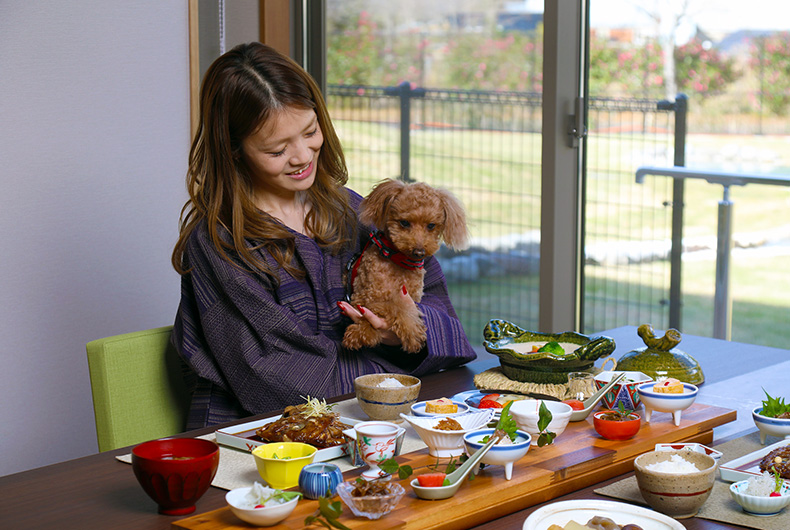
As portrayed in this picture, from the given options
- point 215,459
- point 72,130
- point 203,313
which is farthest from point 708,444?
point 72,130

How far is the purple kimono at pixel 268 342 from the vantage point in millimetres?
1688

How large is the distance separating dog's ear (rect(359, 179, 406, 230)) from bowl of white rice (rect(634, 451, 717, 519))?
0.82m

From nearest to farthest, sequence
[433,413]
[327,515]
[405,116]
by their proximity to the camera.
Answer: [327,515] → [433,413] → [405,116]

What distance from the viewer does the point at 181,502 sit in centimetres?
104

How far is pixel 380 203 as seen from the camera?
1.71 m

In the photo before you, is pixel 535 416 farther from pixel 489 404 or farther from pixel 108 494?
pixel 108 494

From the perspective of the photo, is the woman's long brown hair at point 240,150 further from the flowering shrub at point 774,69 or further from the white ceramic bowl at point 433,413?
the flowering shrub at point 774,69

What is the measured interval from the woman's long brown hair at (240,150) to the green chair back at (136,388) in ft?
0.64

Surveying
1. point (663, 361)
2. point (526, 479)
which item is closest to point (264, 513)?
point (526, 479)

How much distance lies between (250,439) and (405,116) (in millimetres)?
2061

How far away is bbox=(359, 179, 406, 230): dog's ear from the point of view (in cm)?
171

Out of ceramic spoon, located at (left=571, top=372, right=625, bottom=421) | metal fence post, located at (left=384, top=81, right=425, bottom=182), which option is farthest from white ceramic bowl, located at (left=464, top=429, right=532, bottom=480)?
metal fence post, located at (left=384, top=81, right=425, bottom=182)

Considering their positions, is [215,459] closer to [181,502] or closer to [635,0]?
[181,502]

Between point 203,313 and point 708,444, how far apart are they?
1.01 meters
